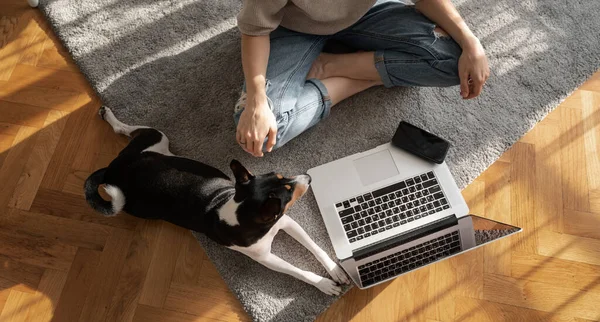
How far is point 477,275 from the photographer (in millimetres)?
1395

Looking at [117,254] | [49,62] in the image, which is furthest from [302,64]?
[49,62]

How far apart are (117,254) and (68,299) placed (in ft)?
0.56

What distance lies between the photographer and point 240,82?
1.60 m

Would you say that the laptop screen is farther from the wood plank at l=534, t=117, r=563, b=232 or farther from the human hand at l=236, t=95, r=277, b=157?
the human hand at l=236, t=95, r=277, b=157

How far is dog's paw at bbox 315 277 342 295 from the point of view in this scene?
1.36 meters

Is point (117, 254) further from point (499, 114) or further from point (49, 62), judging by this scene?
point (499, 114)

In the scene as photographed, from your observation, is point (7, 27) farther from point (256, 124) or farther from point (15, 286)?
point (256, 124)

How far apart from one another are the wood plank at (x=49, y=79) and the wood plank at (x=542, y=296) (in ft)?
4.38

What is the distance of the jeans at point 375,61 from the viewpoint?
1334 millimetres

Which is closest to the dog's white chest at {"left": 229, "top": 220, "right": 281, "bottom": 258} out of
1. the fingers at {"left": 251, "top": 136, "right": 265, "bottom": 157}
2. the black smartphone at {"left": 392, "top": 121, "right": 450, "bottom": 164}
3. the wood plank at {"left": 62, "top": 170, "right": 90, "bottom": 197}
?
the fingers at {"left": 251, "top": 136, "right": 265, "bottom": 157}

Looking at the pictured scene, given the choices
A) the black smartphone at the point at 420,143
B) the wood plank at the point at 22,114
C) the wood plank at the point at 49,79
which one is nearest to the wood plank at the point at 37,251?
the wood plank at the point at 22,114

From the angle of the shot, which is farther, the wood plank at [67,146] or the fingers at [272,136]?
the wood plank at [67,146]

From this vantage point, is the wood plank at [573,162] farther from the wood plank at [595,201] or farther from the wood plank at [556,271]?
the wood plank at [556,271]

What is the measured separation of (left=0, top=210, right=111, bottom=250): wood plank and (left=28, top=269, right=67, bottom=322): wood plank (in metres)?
0.09
